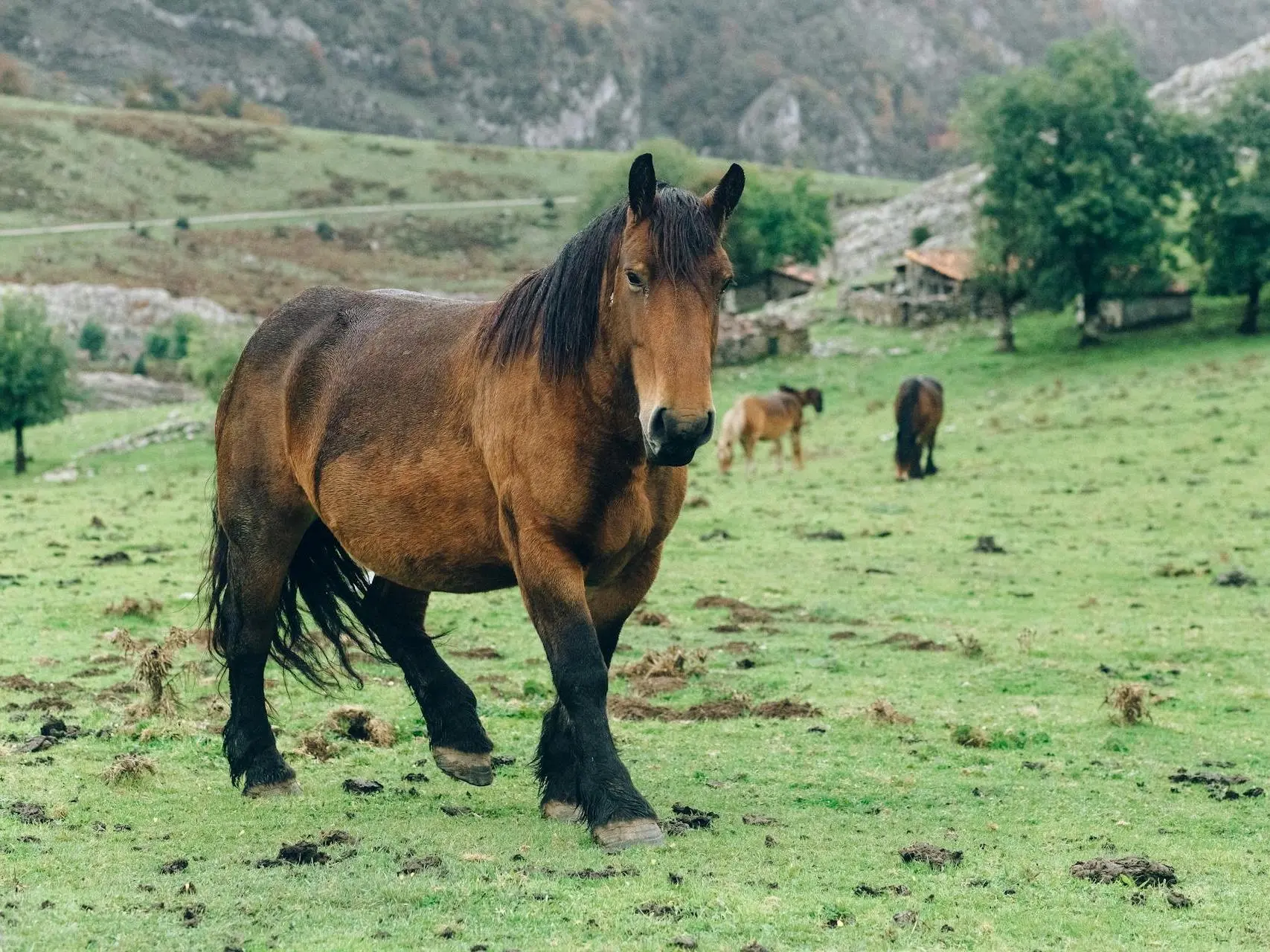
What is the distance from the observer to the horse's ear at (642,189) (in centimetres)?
595

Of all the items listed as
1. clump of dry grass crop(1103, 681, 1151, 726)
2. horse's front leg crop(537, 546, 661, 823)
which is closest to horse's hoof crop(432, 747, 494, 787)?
horse's front leg crop(537, 546, 661, 823)

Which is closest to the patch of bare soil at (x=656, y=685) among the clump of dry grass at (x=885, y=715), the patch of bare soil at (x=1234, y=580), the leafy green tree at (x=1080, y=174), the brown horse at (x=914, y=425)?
the clump of dry grass at (x=885, y=715)

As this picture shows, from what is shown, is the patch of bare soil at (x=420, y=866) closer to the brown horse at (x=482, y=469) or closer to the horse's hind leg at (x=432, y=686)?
the brown horse at (x=482, y=469)

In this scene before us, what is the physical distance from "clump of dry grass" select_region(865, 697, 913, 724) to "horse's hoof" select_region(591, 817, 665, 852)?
133 inches

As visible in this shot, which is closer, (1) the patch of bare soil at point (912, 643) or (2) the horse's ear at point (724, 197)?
(2) the horse's ear at point (724, 197)

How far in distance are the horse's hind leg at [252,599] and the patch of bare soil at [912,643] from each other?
248 inches

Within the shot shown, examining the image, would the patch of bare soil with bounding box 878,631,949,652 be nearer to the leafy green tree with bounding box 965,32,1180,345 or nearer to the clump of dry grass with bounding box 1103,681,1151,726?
the clump of dry grass with bounding box 1103,681,1151,726

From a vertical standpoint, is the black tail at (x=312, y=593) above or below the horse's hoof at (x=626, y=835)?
above

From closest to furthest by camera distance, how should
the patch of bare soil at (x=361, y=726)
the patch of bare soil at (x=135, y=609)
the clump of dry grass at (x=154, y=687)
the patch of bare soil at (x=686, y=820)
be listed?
the patch of bare soil at (x=686, y=820)
the patch of bare soil at (x=361, y=726)
the clump of dry grass at (x=154, y=687)
the patch of bare soil at (x=135, y=609)

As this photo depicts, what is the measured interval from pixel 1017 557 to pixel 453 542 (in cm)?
1226

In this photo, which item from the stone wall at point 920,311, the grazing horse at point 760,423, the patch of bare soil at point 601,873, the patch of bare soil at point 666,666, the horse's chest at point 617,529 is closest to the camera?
the patch of bare soil at point 601,873

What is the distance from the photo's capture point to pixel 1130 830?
6750 mm

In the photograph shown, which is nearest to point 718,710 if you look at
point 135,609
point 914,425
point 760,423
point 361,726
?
point 361,726

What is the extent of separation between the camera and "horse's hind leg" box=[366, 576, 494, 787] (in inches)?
299
